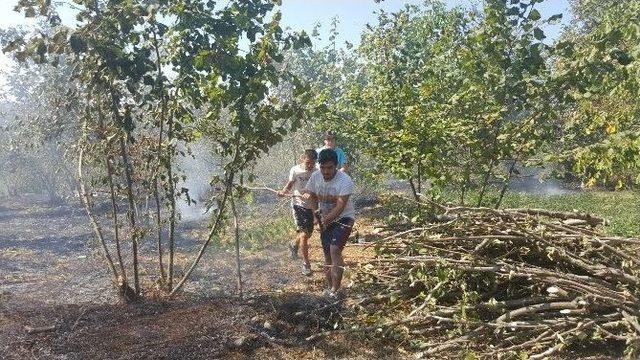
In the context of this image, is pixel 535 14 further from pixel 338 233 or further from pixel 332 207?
pixel 338 233

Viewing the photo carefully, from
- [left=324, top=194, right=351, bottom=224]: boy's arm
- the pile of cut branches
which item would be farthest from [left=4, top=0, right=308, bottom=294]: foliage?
the pile of cut branches

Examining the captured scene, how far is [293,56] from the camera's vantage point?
3609 centimetres

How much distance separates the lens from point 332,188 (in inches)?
228

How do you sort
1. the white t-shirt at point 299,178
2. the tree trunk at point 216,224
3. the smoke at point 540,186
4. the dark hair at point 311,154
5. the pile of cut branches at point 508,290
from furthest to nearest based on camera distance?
the smoke at point 540,186
the white t-shirt at point 299,178
the dark hair at point 311,154
the tree trunk at point 216,224
the pile of cut branches at point 508,290

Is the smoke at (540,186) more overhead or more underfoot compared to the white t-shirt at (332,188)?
more underfoot

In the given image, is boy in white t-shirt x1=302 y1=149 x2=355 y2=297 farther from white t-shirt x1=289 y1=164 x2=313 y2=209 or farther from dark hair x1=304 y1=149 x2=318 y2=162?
white t-shirt x1=289 y1=164 x2=313 y2=209

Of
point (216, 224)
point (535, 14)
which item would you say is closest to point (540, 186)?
point (535, 14)

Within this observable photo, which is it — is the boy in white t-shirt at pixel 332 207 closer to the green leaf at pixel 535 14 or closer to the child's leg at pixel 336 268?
the child's leg at pixel 336 268

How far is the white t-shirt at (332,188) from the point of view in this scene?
5.71 metres

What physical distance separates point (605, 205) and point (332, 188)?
11206 mm

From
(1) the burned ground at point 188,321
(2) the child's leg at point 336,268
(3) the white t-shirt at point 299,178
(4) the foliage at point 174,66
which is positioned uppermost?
(4) the foliage at point 174,66

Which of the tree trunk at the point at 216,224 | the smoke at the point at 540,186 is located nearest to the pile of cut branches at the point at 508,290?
the tree trunk at the point at 216,224

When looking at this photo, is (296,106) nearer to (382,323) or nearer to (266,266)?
Answer: (382,323)

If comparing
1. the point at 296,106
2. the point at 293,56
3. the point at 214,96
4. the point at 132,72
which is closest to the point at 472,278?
the point at 296,106
